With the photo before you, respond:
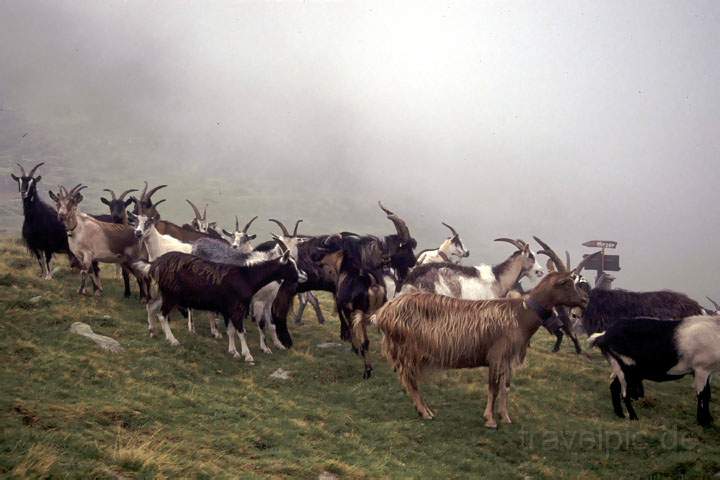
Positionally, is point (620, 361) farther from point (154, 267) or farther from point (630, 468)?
point (154, 267)

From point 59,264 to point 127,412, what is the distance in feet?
47.9

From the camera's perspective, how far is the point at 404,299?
36.5 ft

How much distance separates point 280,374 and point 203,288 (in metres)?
2.86

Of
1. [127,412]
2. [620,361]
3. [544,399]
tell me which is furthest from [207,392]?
[620,361]

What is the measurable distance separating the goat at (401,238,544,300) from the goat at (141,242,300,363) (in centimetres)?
448

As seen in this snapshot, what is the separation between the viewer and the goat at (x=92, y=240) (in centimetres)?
1630

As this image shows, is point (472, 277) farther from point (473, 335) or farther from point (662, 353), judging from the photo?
point (662, 353)

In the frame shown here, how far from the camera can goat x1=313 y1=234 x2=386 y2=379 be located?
13.1 m

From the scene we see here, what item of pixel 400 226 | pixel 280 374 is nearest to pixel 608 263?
pixel 400 226

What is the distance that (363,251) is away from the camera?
15617 mm

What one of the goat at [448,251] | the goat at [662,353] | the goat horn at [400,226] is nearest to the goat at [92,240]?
the goat horn at [400,226]

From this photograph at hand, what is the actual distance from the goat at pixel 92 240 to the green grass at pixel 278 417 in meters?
1.72

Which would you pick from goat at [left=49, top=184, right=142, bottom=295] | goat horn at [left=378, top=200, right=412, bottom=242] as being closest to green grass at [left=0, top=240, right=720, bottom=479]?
goat at [left=49, top=184, right=142, bottom=295]

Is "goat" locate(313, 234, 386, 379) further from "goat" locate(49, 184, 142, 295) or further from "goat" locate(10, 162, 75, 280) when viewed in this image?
"goat" locate(10, 162, 75, 280)
